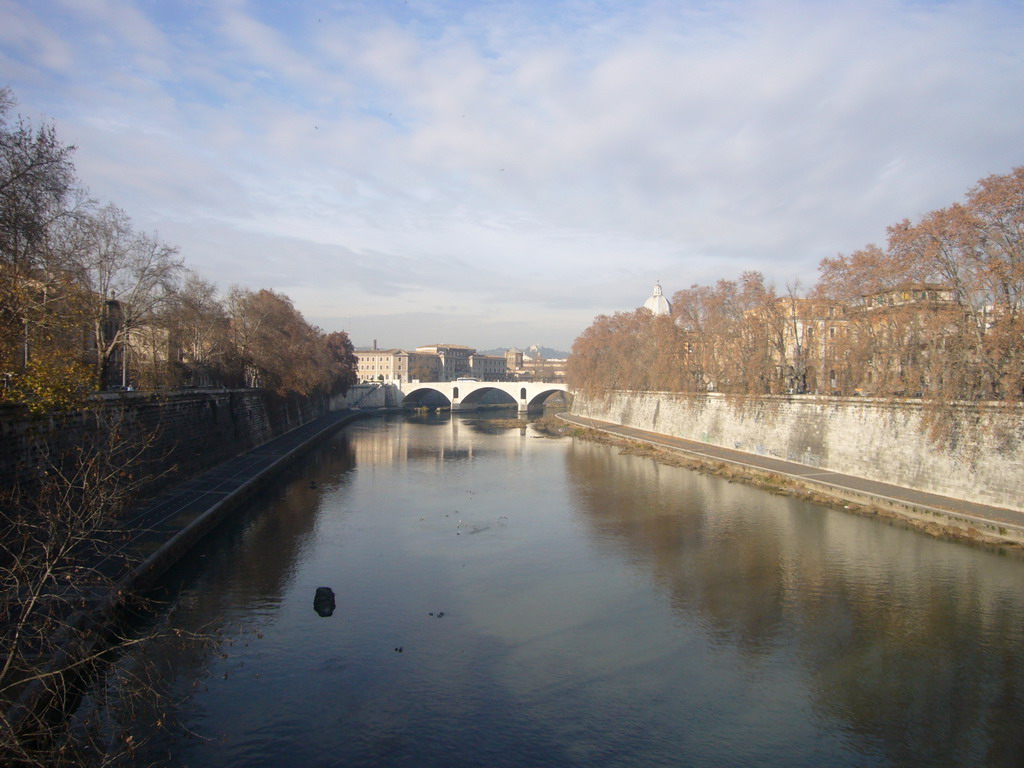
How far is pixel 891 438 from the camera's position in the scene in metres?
19.2

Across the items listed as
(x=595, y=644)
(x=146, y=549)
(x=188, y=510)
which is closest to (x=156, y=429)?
(x=146, y=549)

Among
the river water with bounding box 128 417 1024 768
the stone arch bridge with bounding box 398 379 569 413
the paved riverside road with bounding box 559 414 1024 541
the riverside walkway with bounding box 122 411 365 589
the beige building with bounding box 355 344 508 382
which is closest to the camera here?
the river water with bounding box 128 417 1024 768

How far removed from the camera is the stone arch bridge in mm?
60156

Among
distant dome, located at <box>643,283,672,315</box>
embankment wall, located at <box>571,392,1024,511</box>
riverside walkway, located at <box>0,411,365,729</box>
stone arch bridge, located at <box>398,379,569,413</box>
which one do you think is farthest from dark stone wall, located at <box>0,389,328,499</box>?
distant dome, located at <box>643,283,672,315</box>

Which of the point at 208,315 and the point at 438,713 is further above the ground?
the point at 208,315

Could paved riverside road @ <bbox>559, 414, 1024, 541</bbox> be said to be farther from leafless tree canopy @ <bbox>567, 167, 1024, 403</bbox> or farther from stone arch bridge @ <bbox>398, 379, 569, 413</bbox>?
stone arch bridge @ <bbox>398, 379, 569, 413</bbox>

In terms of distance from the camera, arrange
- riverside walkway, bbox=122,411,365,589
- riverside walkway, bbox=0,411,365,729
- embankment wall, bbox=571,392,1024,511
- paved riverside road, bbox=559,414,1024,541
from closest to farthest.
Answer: riverside walkway, bbox=0,411,365,729 → riverside walkway, bbox=122,411,365,589 → paved riverside road, bbox=559,414,1024,541 → embankment wall, bbox=571,392,1024,511

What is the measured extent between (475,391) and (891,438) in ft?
164

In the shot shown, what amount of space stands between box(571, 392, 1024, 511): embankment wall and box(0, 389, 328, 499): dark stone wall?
17316 millimetres

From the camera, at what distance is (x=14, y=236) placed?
10461mm

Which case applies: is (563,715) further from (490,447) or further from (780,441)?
(490,447)

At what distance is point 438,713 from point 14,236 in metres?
9.53

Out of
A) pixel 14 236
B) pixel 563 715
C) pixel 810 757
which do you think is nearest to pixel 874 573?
pixel 810 757

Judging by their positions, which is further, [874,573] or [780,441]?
[780,441]
